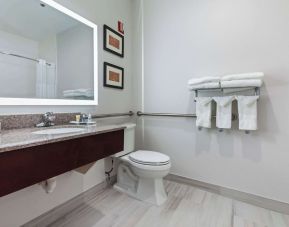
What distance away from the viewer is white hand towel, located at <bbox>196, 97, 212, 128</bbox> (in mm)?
1707

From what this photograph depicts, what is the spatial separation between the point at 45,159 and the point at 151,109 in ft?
4.92

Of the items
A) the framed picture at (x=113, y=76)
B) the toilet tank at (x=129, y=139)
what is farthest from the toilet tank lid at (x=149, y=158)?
the framed picture at (x=113, y=76)

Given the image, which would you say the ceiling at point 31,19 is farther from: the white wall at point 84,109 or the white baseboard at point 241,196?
the white baseboard at point 241,196

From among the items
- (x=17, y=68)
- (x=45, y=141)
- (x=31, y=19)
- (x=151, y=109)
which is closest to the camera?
(x=45, y=141)

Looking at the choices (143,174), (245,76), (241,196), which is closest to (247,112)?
(245,76)

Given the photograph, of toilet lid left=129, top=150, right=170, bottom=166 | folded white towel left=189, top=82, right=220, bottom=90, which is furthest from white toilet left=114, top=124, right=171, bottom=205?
folded white towel left=189, top=82, right=220, bottom=90

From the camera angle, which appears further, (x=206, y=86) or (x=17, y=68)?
(x=206, y=86)

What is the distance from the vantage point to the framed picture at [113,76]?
188cm

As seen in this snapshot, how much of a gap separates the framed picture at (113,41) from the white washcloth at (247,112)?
4.63ft

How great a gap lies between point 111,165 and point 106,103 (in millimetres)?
722

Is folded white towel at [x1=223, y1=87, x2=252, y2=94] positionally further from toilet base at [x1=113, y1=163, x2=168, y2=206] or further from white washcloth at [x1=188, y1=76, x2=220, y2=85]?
toilet base at [x1=113, y1=163, x2=168, y2=206]

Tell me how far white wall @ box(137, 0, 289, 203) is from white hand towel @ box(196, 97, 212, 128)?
0.16 m

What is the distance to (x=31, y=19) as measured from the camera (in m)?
1.35

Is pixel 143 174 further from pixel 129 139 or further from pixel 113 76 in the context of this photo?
pixel 113 76
